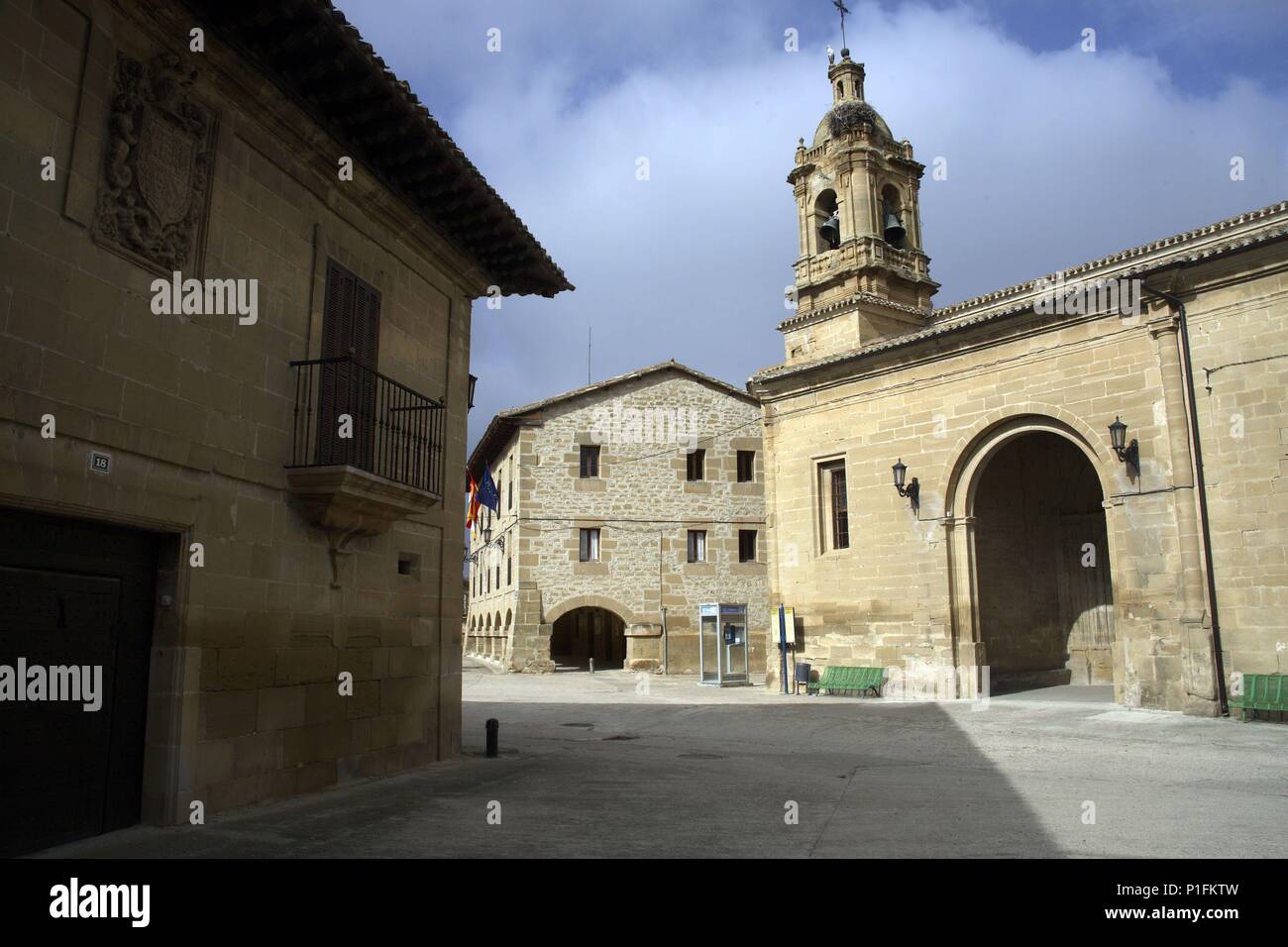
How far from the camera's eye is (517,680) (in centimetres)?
2594

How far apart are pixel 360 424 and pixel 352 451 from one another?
32 cm

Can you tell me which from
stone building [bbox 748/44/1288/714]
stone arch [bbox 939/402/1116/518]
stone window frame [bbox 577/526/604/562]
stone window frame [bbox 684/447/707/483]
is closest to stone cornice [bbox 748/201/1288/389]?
stone building [bbox 748/44/1288/714]

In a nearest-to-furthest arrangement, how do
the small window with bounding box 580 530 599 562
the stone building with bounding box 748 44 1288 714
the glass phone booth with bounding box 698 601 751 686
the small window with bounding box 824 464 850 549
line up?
the stone building with bounding box 748 44 1288 714, the small window with bounding box 824 464 850 549, the glass phone booth with bounding box 698 601 751 686, the small window with bounding box 580 530 599 562

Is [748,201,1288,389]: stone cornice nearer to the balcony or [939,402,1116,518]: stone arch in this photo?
[939,402,1116,518]: stone arch

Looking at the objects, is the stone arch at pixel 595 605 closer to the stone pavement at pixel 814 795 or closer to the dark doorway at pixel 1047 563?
the dark doorway at pixel 1047 563

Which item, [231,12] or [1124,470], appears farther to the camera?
[1124,470]

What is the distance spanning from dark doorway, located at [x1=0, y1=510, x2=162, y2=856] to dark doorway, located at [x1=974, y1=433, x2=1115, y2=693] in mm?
15789

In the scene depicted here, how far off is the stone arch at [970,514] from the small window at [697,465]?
566 inches

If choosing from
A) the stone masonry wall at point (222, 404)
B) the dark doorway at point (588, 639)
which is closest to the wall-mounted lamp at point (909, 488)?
the stone masonry wall at point (222, 404)

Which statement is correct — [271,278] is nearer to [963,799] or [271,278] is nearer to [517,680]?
[963,799]

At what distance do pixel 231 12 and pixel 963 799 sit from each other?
8.76 meters

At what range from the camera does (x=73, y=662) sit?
587 centimetres

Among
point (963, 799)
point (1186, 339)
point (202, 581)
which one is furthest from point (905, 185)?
point (202, 581)

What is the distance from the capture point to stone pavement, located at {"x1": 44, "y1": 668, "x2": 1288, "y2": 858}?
5.96 metres
